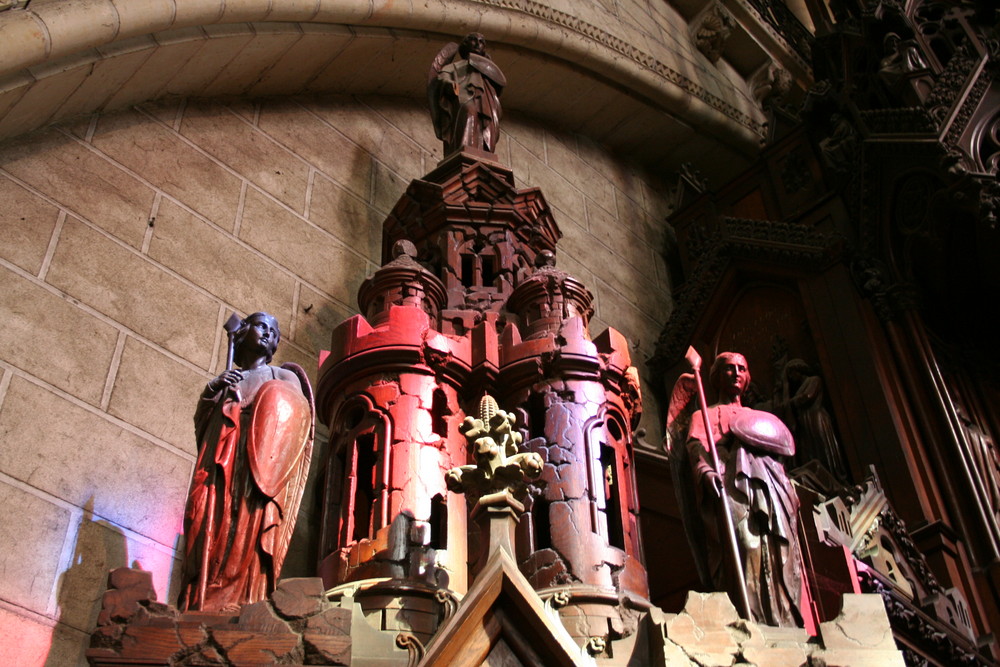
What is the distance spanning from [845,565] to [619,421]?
131 cm

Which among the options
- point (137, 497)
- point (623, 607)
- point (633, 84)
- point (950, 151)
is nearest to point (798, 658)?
point (623, 607)

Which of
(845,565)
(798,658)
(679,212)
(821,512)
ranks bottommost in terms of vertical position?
(798,658)

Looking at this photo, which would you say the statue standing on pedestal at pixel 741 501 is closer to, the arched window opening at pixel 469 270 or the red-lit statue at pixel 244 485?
the arched window opening at pixel 469 270

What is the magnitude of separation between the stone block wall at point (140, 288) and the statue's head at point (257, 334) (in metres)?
0.98

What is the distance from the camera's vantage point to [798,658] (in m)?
3.87

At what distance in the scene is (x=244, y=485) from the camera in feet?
13.4

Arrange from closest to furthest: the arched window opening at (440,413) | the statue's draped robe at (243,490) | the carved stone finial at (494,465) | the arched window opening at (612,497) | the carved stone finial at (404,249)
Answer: the statue's draped robe at (243,490)
the carved stone finial at (494,465)
the arched window opening at (612,497)
the arched window opening at (440,413)
the carved stone finial at (404,249)

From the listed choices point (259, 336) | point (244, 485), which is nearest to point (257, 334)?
point (259, 336)

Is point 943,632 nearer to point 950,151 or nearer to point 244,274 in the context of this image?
point 950,151

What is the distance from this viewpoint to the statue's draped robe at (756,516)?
15.1 feet

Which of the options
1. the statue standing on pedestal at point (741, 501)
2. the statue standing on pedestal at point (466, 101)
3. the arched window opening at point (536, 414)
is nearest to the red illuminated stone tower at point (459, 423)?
the arched window opening at point (536, 414)

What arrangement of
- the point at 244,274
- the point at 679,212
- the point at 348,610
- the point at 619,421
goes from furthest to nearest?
→ 1. the point at 679,212
2. the point at 244,274
3. the point at 619,421
4. the point at 348,610

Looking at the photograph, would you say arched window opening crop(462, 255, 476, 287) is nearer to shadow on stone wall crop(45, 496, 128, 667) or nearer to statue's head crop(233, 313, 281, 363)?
statue's head crop(233, 313, 281, 363)

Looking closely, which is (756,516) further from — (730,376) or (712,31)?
(712,31)
